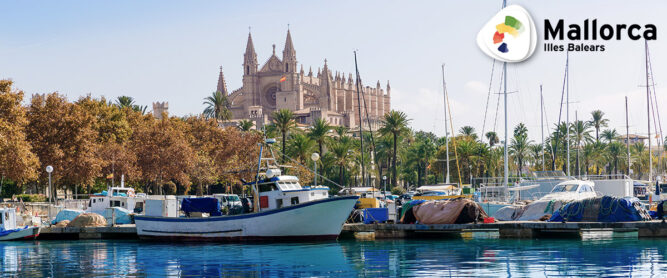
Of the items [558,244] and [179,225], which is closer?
[558,244]

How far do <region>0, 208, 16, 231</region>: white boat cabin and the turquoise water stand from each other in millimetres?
4258

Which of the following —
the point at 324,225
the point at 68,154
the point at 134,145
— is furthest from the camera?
the point at 134,145

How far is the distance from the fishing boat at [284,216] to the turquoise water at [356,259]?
3.04 feet

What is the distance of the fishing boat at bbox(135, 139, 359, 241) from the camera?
124 feet

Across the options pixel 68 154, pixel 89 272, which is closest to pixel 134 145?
pixel 68 154

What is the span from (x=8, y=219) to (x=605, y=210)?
102ft

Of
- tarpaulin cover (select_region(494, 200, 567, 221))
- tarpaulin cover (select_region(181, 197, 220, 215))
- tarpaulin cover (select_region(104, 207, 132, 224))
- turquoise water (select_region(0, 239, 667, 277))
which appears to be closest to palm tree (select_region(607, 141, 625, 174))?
tarpaulin cover (select_region(494, 200, 567, 221))

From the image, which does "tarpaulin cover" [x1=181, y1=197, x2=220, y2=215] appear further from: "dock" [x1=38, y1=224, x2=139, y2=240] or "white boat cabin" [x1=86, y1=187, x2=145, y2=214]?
"white boat cabin" [x1=86, y1=187, x2=145, y2=214]

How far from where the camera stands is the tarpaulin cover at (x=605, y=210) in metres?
36.6

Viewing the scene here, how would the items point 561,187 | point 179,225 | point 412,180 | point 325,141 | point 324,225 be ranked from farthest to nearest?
point 412,180
point 325,141
point 561,187
point 179,225
point 324,225

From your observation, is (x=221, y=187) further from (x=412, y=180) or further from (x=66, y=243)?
(x=66, y=243)

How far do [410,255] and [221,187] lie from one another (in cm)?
6378

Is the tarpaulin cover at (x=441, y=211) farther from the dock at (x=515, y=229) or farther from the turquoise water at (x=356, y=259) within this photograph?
the turquoise water at (x=356, y=259)

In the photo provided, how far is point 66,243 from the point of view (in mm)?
41969
